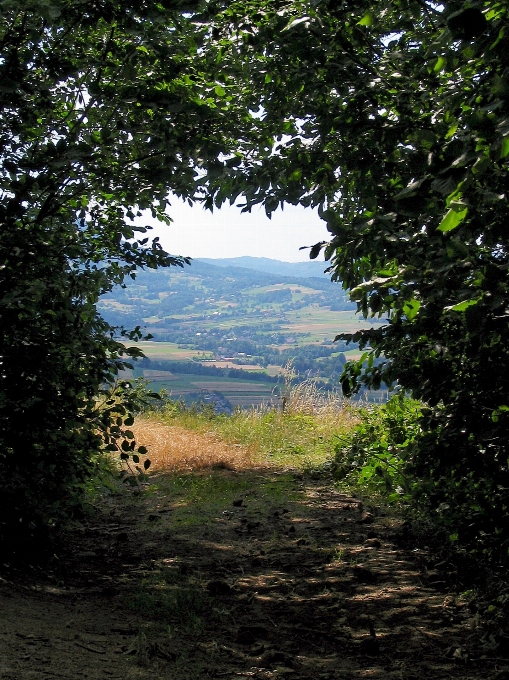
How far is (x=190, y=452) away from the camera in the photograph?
866cm

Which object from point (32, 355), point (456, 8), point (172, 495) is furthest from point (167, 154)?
point (172, 495)

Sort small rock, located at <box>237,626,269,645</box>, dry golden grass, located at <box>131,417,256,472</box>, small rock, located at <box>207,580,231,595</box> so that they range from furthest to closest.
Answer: dry golden grass, located at <box>131,417,256,472</box>
small rock, located at <box>207,580,231,595</box>
small rock, located at <box>237,626,269,645</box>

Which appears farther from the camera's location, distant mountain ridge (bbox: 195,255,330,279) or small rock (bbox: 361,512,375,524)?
distant mountain ridge (bbox: 195,255,330,279)

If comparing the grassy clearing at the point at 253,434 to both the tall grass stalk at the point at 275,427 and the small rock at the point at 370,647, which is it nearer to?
the tall grass stalk at the point at 275,427

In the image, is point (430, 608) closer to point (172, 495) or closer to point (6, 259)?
point (6, 259)

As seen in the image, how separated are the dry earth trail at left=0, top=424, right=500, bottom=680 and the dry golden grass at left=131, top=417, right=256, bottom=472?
1805mm

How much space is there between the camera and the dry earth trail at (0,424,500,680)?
3.22 metres

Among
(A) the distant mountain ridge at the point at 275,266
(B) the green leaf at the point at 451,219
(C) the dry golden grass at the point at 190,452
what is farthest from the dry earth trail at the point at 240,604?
(A) the distant mountain ridge at the point at 275,266

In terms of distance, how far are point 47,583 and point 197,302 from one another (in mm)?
53734

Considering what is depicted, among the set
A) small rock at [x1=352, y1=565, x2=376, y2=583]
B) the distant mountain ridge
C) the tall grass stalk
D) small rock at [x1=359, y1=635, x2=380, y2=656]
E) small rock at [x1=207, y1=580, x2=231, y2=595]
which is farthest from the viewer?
the distant mountain ridge

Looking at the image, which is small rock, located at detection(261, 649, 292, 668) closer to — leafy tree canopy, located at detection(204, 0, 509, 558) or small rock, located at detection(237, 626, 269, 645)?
small rock, located at detection(237, 626, 269, 645)

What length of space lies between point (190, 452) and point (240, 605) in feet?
14.8

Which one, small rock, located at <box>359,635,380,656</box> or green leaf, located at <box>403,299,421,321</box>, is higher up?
green leaf, located at <box>403,299,421,321</box>

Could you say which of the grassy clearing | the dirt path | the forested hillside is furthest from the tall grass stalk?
the forested hillside
